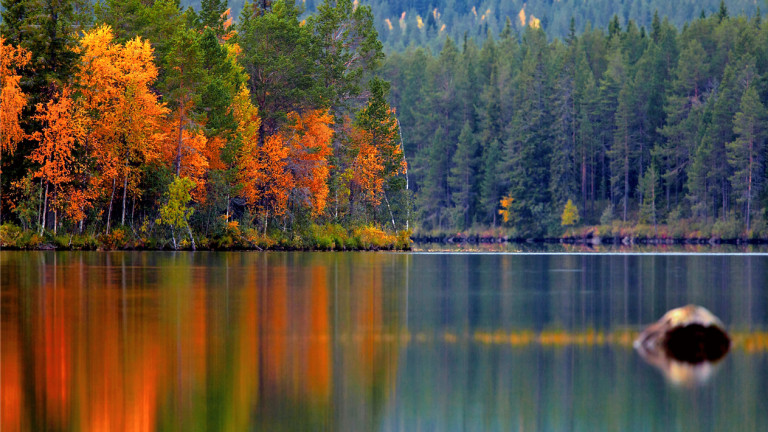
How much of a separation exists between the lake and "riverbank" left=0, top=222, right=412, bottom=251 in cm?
2466

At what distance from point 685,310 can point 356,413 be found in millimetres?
7933

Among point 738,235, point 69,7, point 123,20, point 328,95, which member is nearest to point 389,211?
point 328,95

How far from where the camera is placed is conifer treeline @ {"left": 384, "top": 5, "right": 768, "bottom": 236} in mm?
114625

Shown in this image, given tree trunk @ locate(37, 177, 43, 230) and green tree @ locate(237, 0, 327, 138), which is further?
green tree @ locate(237, 0, 327, 138)

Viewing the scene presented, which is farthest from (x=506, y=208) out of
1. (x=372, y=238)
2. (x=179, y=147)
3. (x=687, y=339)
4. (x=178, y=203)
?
(x=687, y=339)

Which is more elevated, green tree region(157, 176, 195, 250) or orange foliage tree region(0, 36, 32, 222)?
orange foliage tree region(0, 36, 32, 222)

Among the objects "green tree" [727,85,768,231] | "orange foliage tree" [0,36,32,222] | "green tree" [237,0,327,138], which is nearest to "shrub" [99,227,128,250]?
"orange foliage tree" [0,36,32,222]

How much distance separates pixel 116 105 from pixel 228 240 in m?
10.7

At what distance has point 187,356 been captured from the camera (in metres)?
17.2

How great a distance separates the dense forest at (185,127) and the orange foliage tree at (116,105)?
91 millimetres

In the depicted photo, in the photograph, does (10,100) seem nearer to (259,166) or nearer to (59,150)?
(59,150)

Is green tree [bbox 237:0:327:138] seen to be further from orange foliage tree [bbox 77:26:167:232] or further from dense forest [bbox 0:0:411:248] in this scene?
orange foliage tree [bbox 77:26:167:232]

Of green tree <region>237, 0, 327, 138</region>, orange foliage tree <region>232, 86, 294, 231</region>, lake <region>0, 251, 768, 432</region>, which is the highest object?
green tree <region>237, 0, 327, 138</region>

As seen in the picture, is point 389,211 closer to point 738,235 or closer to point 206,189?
point 206,189
